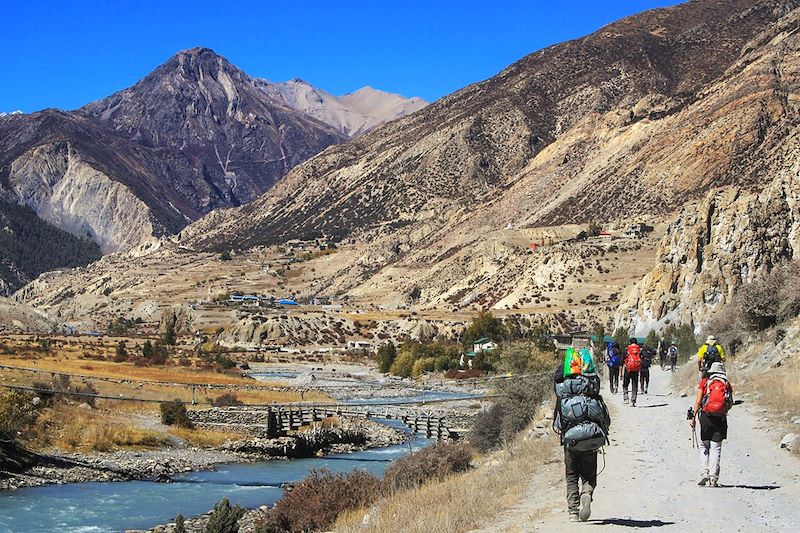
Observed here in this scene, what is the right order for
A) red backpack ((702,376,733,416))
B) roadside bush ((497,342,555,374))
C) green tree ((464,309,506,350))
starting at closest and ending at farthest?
red backpack ((702,376,733,416)) < roadside bush ((497,342,555,374)) < green tree ((464,309,506,350))

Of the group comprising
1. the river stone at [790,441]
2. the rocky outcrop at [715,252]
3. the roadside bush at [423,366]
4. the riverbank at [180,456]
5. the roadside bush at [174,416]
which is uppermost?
the rocky outcrop at [715,252]

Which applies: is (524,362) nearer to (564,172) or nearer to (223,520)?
(223,520)

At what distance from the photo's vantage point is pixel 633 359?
23.8 m

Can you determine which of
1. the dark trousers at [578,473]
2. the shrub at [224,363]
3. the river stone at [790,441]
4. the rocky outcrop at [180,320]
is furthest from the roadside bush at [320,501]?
the rocky outcrop at [180,320]

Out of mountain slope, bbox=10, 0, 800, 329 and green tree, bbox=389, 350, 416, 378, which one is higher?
mountain slope, bbox=10, 0, 800, 329

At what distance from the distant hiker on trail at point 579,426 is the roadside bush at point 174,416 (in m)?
29.3

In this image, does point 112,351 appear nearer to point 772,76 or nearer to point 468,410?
point 468,410

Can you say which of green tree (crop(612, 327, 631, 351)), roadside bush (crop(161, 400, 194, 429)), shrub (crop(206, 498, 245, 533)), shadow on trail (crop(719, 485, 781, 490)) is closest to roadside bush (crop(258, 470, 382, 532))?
shrub (crop(206, 498, 245, 533))

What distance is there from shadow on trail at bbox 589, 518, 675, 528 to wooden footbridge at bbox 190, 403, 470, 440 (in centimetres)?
2664

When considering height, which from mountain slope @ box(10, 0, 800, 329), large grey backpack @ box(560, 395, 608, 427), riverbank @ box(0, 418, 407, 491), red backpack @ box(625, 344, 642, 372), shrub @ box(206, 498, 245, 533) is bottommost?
riverbank @ box(0, 418, 407, 491)

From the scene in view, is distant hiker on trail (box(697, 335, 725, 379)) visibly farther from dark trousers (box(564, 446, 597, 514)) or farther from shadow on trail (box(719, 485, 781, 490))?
dark trousers (box(564, 446, 597, 514))

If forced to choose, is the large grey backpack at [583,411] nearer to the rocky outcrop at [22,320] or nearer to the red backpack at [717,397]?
the red backpack at [717,397]

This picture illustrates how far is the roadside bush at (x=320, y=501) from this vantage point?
62.2 feet

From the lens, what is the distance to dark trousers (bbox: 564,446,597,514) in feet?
35.8
